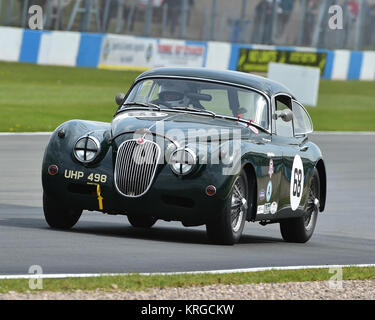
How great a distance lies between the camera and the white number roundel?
11.4 metres

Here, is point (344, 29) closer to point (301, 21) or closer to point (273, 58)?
point (301, 21)

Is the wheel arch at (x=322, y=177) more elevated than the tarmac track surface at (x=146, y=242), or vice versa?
the wheel arch at (x=322, y=177)

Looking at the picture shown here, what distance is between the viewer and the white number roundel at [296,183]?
11430 millimetres

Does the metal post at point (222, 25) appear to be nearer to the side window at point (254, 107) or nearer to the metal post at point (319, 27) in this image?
the metal post at point (319, 27)

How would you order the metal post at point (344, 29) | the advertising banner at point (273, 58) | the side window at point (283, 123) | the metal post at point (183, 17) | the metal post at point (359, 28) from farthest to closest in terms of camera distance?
the metal post at point (359, 28) → the metal post at point (344, 29) → the metal post at point (183, 17) → the advertising banner at point (273, 58) → the side window at point (283, 123)

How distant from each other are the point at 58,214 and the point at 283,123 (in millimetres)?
2675

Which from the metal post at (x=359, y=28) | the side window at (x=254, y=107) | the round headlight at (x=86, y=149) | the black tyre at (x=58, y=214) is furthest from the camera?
the metal post at (x=359, y=28)

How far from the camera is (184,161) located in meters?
9.77

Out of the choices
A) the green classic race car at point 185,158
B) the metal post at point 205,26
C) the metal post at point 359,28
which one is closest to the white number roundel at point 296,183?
the green classic race car at point 185,158

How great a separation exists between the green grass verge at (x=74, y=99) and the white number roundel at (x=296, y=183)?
1112 cm

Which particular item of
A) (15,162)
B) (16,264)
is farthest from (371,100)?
(16,264)

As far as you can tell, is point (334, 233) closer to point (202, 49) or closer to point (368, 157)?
point (368, 157)

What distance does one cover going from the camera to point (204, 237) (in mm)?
11305

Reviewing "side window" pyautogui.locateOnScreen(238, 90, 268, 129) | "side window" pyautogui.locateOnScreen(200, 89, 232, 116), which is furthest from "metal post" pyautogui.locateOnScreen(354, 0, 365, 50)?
"side window" pyautogui.locateOnScreen(200, 89, 232, 116)
